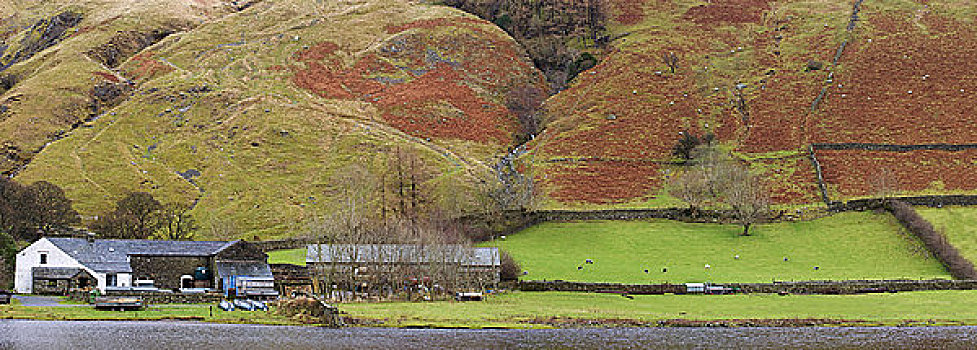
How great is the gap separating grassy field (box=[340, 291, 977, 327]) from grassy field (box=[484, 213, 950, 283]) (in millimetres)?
6318

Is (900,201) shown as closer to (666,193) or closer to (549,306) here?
(666,193)

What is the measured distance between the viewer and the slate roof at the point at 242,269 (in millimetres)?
82625

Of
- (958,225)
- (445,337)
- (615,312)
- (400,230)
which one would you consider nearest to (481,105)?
(400,230)

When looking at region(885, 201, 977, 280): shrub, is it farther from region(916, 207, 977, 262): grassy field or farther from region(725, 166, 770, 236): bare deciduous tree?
region(725, 166, 770, 236): bare deciduous tree

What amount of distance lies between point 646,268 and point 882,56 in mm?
85650

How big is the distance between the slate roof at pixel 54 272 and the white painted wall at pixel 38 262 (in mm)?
429

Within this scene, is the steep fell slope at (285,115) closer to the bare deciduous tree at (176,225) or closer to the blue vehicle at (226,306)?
the bare deciduous tree at (176,225)

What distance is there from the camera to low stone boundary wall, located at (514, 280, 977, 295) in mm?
79438

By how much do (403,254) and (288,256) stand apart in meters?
17.1

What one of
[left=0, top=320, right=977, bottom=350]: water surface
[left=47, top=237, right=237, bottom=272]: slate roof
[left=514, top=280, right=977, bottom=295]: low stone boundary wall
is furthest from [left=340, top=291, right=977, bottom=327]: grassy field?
[left=47, top=237, right=237, bottom=272]: slate roof

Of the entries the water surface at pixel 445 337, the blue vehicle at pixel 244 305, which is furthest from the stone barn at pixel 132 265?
the water surface at pixel 445 337

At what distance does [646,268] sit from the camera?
88938 mm

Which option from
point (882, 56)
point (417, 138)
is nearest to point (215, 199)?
point (417, 138)

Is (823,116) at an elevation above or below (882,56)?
below
